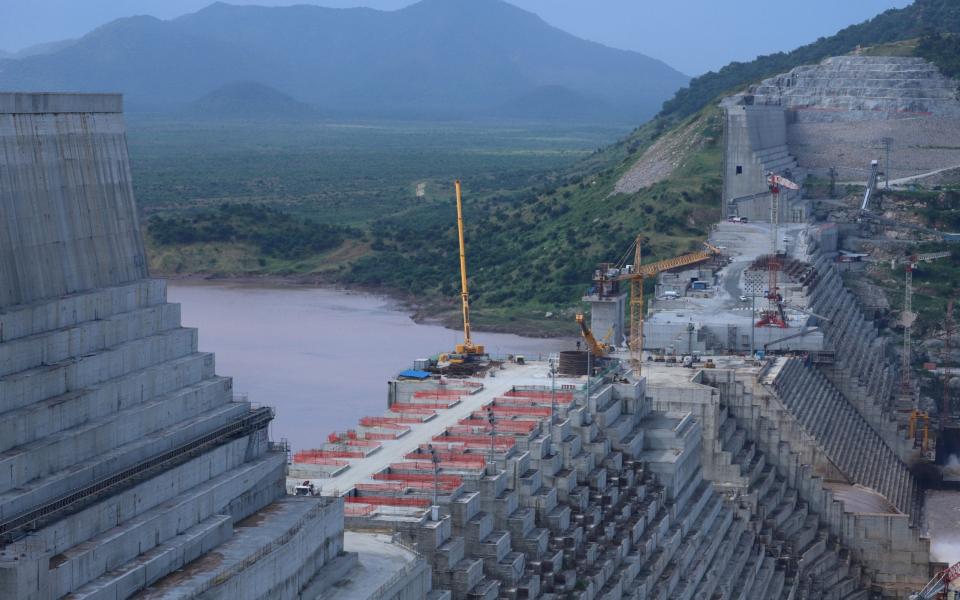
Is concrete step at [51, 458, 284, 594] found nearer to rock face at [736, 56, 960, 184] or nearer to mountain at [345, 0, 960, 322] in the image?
mountain at [345, 0, 960, 322]

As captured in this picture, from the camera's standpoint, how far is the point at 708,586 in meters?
63.8

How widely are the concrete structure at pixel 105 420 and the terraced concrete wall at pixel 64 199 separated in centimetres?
4

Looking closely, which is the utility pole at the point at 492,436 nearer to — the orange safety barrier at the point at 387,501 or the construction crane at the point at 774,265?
the orange safety barrier at the point at 387,501

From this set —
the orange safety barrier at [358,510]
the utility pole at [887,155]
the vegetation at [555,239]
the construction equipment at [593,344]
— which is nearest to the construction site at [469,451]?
the orange safety barrier at [358,510]

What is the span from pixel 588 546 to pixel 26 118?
73.8 feet

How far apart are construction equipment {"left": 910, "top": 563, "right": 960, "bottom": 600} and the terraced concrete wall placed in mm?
38047

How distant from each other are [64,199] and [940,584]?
4173 cm

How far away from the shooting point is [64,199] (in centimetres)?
4150

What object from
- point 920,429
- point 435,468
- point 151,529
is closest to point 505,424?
point 435,468

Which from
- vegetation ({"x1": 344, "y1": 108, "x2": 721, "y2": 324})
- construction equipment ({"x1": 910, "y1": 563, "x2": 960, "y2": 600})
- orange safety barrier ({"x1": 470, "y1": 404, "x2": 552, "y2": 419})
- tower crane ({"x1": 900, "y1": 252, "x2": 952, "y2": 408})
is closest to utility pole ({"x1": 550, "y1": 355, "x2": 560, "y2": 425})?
orange safety barrier ({"x1": 470, "y1": 404, "x2": 552, "y2": 419})

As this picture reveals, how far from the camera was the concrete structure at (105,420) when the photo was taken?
127 feet

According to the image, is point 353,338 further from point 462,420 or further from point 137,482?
point 137,482

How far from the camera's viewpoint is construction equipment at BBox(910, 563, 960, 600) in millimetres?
71938

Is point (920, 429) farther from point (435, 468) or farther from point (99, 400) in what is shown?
point (99, 400)
